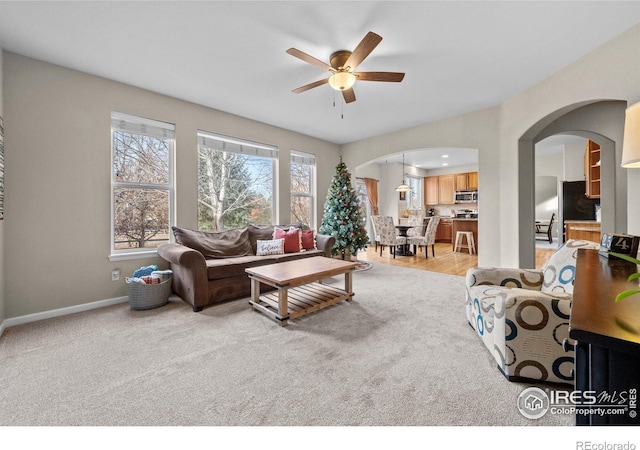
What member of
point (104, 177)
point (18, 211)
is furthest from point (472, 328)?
point (18, 211)

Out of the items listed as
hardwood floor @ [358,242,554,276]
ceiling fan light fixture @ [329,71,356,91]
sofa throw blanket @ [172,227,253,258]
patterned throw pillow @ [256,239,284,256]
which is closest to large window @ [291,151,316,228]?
patterned throw pillow @ [256,239,284,256]

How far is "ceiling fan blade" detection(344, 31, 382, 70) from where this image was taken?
1.94 m

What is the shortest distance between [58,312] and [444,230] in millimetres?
9195

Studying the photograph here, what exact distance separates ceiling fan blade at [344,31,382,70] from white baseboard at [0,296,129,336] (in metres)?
3.59

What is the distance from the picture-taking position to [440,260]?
5.80m

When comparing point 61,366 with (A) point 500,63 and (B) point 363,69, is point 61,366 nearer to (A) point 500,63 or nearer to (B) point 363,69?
(B) point 363,69

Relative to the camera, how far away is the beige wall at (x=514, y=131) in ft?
7.47

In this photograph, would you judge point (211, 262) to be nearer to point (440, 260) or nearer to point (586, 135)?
point (440, 260)

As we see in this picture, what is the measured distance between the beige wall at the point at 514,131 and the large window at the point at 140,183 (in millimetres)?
3886

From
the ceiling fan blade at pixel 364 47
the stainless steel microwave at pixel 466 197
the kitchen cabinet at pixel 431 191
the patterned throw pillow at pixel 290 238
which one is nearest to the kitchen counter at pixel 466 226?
the stainless steel microwave at pixel 466 197

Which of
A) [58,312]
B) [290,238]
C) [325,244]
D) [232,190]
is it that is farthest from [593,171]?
[58,312]

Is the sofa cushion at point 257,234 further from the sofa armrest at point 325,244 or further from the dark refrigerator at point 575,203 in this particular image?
the dark refrigerator at point 575,203

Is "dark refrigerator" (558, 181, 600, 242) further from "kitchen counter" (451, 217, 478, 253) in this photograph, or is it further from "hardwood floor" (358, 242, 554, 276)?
"kitchen counter" (451, 217, 478, 253)

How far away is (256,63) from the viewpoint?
2760 mm
